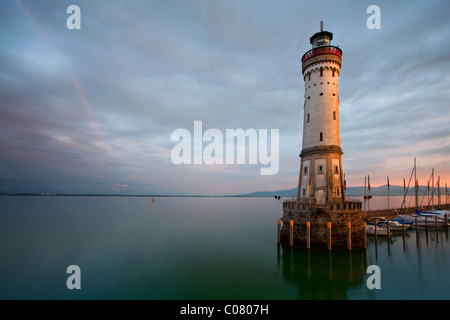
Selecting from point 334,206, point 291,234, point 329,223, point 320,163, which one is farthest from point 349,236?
point 320,163

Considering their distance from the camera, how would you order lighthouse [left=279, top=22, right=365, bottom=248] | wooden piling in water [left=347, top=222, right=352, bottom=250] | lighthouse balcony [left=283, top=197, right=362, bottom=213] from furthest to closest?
lighthouse [left=279, top=22, right=365, bottom=248] < lighthouse balcony [left=283, top=197, right=362, bottom=213] < wooden piling in water [left=347, top=222, right=352, bottom=250]

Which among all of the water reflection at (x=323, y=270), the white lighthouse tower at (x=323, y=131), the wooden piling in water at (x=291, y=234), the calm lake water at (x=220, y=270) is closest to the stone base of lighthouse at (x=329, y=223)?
the wooden piling in water at (x=291, y=234)

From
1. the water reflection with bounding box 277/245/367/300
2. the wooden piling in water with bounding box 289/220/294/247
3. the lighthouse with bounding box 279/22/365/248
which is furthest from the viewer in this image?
the wooden piling in water with bounding box 289/220/294/247

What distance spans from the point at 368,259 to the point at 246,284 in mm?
15606

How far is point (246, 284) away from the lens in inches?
785

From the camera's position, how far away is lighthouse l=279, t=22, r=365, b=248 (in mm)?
27500

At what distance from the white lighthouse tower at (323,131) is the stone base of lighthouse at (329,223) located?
7.05ft

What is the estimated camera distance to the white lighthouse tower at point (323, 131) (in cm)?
3018

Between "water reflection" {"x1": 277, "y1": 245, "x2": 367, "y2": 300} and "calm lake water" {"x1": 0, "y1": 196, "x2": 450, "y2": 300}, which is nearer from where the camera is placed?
"calm lake water" {"x1": 0, "y1": 196, "x2": 450, "y2": 300}

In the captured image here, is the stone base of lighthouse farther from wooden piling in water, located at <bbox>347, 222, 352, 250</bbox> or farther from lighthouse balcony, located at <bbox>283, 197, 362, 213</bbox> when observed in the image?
wooden piling in water, located at <bbox>347, 222, 352, 250</bbox>

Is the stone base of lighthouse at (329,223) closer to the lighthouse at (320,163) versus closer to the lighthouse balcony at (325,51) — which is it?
the lighthouse at (320,163)

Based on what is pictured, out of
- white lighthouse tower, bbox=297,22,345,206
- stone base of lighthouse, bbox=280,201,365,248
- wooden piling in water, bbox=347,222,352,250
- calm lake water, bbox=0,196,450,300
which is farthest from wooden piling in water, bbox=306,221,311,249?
wooden piling in water, bbox=347,222,352,250

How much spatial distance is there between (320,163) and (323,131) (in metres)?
4.28

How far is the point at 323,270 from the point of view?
22.6 m
